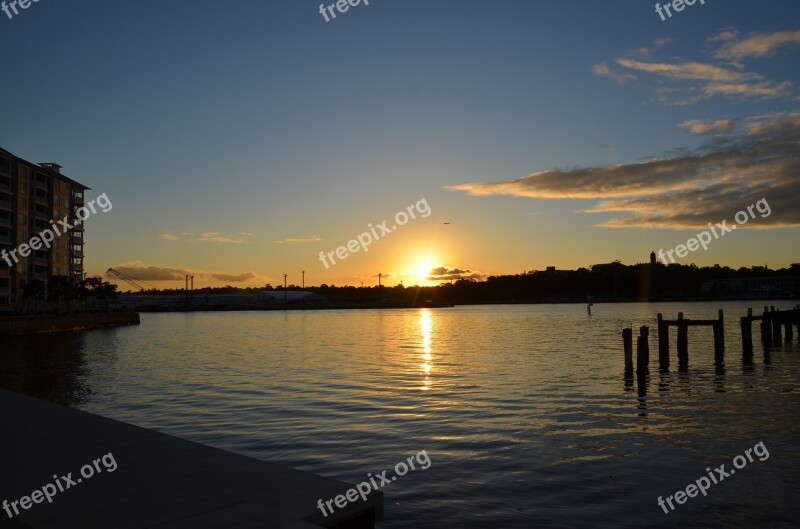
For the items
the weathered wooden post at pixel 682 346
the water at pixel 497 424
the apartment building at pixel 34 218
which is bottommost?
the water at pixel 497 424

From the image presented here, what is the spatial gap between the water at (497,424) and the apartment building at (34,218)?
226 ft

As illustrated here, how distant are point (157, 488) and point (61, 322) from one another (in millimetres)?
90772

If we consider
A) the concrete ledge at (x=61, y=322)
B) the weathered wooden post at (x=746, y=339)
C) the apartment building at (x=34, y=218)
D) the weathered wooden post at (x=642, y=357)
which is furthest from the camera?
the apartment building at (x=34, y=218)

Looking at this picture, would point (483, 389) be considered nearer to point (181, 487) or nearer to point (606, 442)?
point (606, 442)

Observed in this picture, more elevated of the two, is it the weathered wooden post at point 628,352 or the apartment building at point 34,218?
the apartment building at point 34,218

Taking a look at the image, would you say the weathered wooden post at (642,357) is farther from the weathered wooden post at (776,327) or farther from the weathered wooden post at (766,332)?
the weathered wooden post at (776,327)

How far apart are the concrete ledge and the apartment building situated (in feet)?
39.3

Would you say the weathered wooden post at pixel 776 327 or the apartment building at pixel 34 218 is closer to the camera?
the weathered wooden post at pixel 776 327

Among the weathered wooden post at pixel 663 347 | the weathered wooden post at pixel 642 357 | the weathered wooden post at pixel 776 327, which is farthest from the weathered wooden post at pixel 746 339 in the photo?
the weathered wooden post at pixel 642 357

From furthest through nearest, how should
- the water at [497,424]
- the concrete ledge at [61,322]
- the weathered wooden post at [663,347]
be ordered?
the concrete ledge at [61,322] < the weathered wooden post at [663,347] < the water at [497,424]

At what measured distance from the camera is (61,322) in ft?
292

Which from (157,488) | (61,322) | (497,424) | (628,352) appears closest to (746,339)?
(628,352)

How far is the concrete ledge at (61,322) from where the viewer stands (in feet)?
247

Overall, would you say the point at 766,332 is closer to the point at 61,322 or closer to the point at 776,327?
the point at 776,327
